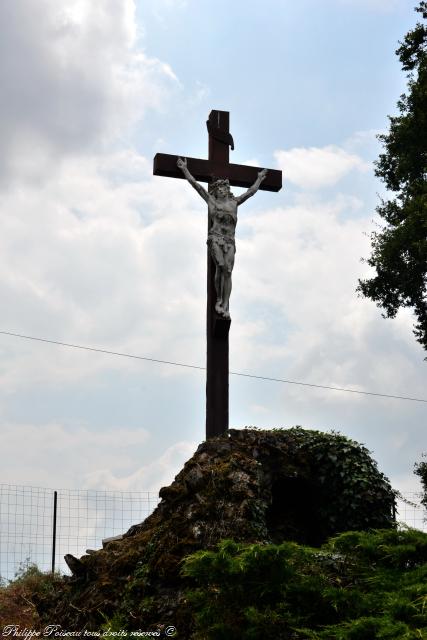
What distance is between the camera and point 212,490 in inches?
309

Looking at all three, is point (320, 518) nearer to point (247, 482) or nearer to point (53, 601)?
point (247, 482)

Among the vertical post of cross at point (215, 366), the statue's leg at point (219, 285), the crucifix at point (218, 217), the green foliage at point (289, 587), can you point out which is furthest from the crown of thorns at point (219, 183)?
the green foliage at point (289, 587)

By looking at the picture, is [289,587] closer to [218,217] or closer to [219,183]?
[218,217]

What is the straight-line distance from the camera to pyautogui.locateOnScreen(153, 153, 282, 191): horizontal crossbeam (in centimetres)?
1088

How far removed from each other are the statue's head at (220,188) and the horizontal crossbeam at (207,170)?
0.79ft

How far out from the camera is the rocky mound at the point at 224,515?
7.31 meters

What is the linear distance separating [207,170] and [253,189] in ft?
2.15

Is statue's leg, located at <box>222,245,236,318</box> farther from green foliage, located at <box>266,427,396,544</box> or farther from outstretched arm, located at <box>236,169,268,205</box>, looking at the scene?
green foliage, located at <box>266,427,396,544</box>

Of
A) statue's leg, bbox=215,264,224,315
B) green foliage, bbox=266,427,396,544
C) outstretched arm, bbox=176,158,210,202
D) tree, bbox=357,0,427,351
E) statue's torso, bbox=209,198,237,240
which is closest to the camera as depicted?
green foliage, bbox=266,427,396,544

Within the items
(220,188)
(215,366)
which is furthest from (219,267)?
(215,366)

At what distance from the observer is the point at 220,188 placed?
10633 millimetres

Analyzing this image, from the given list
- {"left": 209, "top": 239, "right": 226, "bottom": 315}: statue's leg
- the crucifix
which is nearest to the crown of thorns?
the crucifix

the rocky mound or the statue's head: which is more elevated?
the statue's head

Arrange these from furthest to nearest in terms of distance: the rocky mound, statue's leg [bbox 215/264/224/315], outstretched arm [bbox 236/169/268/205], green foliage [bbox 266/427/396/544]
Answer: outstretched arm [bbox 236/169/268/205] → statue's leg [bbox 215/264/224/315] → green foliage [bbox 266/427/396/544] → the rocky mound
